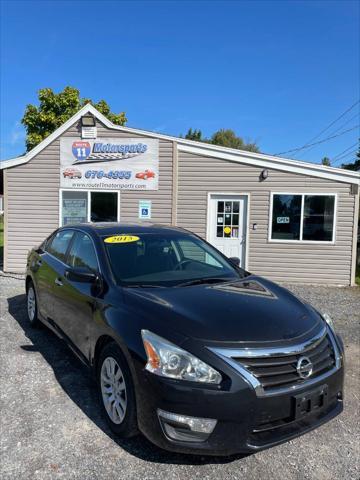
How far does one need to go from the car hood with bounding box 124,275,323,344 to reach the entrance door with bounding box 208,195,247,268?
668cm

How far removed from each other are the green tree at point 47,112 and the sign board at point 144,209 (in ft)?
46.3

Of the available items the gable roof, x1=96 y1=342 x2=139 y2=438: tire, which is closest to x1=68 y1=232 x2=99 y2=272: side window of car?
x1=96 y1=342 x2=139 y2=438: tire

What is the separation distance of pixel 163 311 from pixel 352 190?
8.14 meters

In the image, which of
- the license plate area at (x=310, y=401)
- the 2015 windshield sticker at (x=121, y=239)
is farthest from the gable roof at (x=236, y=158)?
the license plate area at (x=310, y=401)

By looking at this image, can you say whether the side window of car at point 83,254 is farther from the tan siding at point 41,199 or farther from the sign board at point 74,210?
the sign board at point 74,210

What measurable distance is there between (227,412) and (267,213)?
7.98 meters

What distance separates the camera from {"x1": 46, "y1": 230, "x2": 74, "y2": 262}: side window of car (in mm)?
4702

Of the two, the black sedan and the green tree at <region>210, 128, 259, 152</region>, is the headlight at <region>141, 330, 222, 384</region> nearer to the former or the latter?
the black sedan

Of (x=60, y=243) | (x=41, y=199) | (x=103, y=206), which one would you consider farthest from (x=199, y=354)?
(x=41, y=199)

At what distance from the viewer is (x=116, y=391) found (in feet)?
9.66

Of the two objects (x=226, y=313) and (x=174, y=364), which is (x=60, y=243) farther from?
(x=174, y=364)

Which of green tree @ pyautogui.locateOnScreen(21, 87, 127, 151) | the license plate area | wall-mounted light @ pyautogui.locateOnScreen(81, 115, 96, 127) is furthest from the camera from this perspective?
green tree @ pyautogui.locateOnScreen(21, 87, 127, 151)

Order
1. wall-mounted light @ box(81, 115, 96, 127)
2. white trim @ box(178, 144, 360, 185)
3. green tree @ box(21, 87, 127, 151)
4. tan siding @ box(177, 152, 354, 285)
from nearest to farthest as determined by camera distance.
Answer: white trim @ box(178, 144, 360, 185), tan siding @ box(177, 152, 354, 285), wall-mounted light @ box(81, 115, 96, 127), green tree @ box(21, 87, 127, 151)

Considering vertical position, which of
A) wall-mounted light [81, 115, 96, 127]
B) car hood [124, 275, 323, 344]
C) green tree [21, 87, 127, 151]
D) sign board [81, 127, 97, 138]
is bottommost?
car hood [124, 275, 323, 344]
